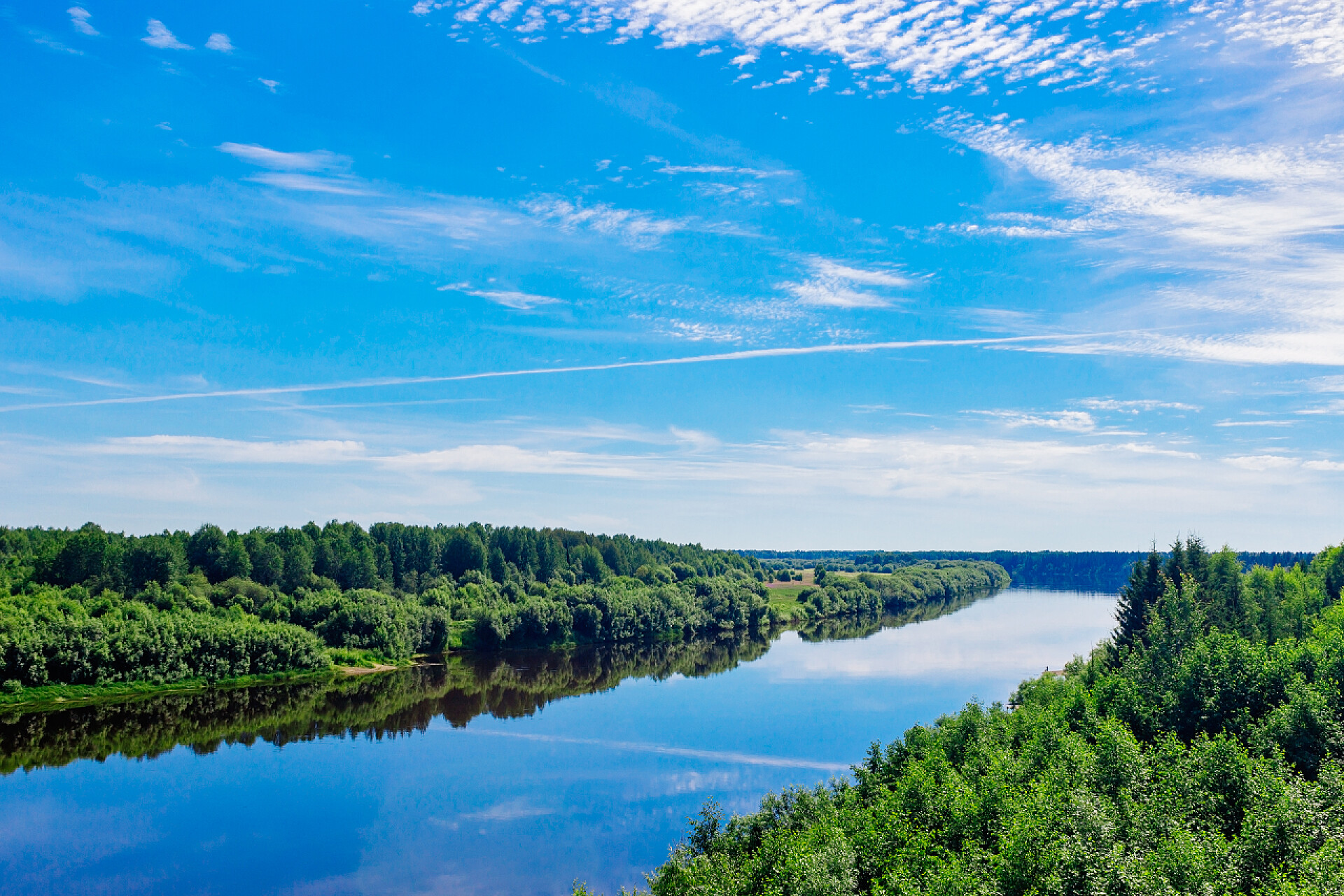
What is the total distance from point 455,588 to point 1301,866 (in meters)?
103

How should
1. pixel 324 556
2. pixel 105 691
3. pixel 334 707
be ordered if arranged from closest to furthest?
pixel 105 691
pixel 334 707
pixel 324 556

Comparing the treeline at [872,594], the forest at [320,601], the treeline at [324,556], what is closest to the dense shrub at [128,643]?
the forest at [320,601]

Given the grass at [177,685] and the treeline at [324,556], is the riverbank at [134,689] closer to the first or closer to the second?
the grass at [177,685]

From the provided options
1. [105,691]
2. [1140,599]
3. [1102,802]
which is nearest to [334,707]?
[105,691]

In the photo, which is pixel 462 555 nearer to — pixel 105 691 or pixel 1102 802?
pixel 105 691

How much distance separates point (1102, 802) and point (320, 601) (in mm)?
80554

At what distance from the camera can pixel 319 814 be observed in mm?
42750

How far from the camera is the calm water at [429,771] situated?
1441 inches

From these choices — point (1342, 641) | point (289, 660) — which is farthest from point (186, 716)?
point (1342, 641)

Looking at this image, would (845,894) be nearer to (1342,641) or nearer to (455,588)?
(1342,641)

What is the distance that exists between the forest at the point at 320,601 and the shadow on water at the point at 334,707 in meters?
4.06

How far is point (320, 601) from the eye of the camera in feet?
291

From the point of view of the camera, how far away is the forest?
68562 millimetres

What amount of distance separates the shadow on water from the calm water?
0.99 ft
